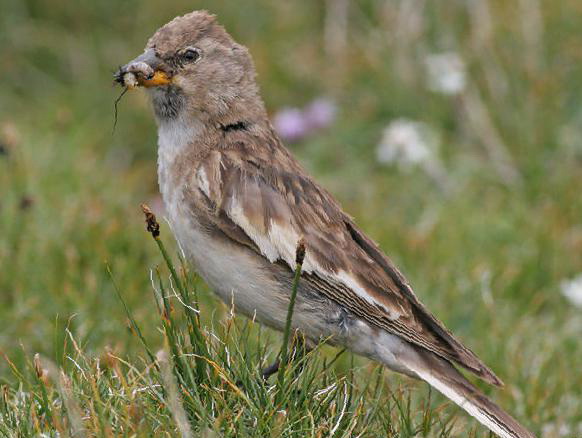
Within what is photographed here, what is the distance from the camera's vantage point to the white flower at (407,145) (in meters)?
7.48

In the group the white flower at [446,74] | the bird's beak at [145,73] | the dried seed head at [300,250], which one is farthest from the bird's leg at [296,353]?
the white flower at [446,74]

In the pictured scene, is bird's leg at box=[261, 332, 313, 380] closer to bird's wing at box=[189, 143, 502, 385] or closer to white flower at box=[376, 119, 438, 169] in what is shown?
bird's wing at box=[189, 143, 502, 385]

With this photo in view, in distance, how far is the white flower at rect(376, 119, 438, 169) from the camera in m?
7.48

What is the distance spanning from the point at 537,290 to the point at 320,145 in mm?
2236

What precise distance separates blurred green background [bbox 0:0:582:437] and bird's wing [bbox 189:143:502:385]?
822 mm

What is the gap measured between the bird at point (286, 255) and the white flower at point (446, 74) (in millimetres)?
3070

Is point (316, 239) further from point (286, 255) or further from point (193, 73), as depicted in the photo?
point (193, 73)

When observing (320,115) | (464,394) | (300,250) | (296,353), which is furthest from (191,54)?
(320,115)

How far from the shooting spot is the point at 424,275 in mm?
6336

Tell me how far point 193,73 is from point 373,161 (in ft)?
10.7

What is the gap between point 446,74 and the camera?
25.5 feet

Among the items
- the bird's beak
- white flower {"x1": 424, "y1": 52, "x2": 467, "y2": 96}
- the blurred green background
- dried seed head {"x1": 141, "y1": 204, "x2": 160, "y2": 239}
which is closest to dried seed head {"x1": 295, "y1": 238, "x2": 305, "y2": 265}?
dried seed head {"x1": 141, "y1": 204, "x2": 160, "y2": 239}

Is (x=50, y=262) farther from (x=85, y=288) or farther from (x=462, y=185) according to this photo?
(x=462, y=185)

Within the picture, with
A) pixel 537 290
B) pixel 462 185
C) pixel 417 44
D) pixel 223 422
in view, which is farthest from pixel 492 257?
pixel 223 422
